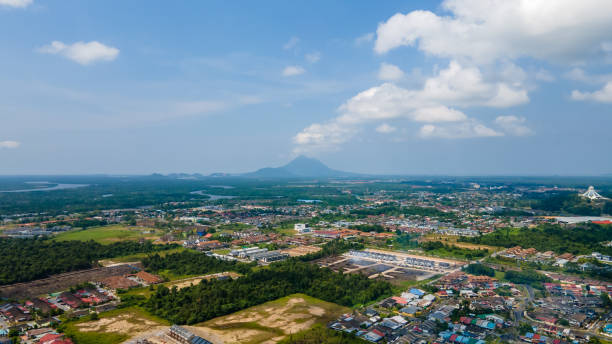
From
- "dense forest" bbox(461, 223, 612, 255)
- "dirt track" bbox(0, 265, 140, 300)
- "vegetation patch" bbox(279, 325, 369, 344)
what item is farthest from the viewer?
"dense forest" bbox(461, 223, 612, 255)

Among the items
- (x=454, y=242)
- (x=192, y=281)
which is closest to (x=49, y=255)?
(x=192, y=281)

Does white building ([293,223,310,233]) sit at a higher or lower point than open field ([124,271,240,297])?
higher

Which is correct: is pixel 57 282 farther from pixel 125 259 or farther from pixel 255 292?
pixel 255 292

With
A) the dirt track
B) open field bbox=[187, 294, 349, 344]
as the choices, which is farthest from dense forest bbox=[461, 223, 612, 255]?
the dirt track

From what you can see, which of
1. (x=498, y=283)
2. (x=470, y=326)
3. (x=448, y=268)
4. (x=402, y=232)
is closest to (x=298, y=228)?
(x=402, y=232)

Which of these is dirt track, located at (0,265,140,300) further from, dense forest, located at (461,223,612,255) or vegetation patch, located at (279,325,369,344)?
dense forest, located at (461,223,612,255)

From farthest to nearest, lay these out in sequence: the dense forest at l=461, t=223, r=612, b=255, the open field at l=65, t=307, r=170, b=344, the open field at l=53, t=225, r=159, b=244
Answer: the open field at l=53, t=225, r=159, b=244
the dense forest at l=461, t=223, r=612, b=255
the open field at l=65, t=307, r=170, b=344
